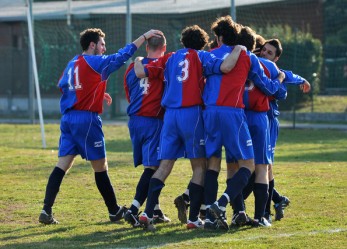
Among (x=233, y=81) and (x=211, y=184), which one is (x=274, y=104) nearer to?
(x=233, y=81)

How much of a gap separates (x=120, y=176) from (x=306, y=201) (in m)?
3.74

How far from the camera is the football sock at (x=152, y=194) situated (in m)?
8.99

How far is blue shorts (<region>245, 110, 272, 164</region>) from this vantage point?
926 centimetres

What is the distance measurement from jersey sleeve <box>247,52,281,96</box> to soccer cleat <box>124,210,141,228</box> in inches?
73.5

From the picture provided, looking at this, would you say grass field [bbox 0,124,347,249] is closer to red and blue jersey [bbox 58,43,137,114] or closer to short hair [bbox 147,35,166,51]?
red and blue jersey [bbox 58,43,137,114]

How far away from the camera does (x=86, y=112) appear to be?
9.68 m

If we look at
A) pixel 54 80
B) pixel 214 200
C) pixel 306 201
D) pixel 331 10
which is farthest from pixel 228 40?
pixel 54 80

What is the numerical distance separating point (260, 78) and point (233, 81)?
12.5 inches

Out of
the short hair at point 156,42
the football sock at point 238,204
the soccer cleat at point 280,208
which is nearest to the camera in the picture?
the football sock at point 238,204

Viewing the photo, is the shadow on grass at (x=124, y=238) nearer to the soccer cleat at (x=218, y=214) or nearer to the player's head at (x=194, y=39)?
the soccer cleat at (x=218, y=214)

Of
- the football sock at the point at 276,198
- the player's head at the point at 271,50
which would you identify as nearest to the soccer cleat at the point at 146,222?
the football sock at the point at 276,198

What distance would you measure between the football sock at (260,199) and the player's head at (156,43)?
1795 millimetres

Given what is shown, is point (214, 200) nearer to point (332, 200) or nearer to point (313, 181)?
point (332, 200)

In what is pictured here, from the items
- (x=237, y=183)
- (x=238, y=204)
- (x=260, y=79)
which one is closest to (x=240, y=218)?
(x=238, y=204)
